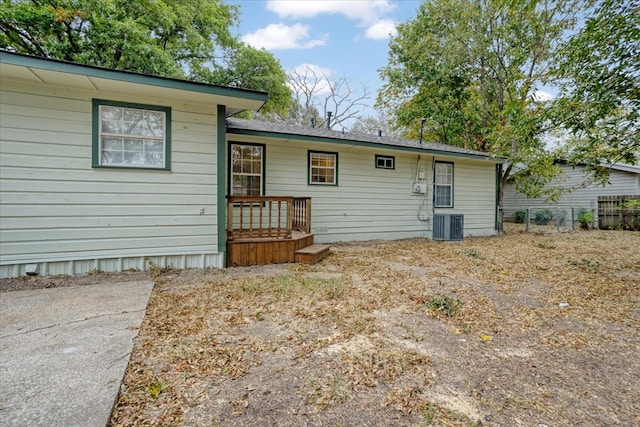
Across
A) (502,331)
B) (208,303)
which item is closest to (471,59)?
(502,331)

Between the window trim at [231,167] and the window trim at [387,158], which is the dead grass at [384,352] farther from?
the window trim at [387,158]

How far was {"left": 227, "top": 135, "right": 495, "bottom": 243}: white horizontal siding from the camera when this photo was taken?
300 inches

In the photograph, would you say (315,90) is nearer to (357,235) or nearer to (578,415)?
(357,235)

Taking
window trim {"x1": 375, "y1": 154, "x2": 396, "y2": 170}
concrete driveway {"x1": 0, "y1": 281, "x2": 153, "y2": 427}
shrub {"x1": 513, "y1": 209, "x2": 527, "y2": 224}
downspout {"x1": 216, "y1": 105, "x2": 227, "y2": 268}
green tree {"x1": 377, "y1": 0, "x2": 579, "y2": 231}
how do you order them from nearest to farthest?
concrete driveway {"x1": 0, "y1": 281, "x2": 153, "y2": 427}, downspout {"x1": 216, "y1": 105, "x2": 227, "y2": 268}, window trim {"x1": 375, "y1": 154, "x2": 396, "y2": 170}, green tree {"x1": 377, "y1": 0, "x2": 579, "y2": 231}, shrub {"x1": 513, "y1": 209, "x2": 527, "y2": 224}

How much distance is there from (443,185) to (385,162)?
2392mm

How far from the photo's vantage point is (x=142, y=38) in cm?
1187

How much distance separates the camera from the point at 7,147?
422 cm

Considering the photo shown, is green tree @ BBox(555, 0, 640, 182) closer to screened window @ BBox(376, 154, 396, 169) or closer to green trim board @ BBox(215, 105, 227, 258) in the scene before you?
screened window @ BBox(376, 154, 396, 169)

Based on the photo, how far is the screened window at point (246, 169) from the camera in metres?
Answer: 7.02

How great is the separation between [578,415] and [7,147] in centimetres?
648

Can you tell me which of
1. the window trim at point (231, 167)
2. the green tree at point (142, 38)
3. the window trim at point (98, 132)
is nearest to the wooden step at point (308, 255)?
the window trim at point (231, 167)

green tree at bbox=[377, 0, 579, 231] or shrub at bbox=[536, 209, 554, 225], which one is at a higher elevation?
green tree at bbox=[377, 0, 579, 231]

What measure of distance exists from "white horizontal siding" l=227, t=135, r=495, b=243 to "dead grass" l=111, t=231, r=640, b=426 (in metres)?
3.38

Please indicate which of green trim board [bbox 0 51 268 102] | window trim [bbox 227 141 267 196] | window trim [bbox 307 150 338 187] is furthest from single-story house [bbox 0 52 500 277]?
window trim [bbox 307 150 338 187]
